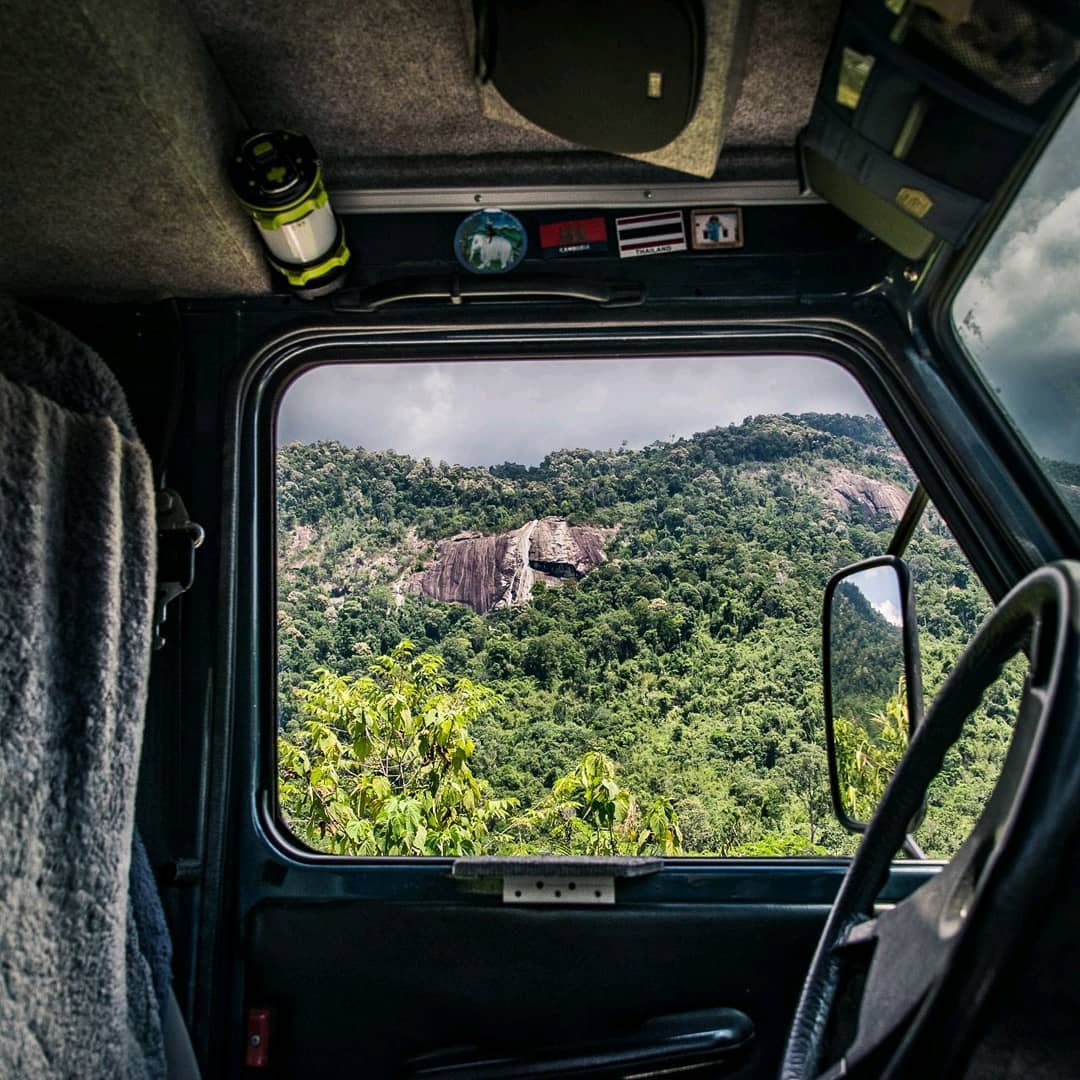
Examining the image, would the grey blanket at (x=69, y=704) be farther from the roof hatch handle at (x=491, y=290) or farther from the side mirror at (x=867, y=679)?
the side mirror at (x=867, y=679)

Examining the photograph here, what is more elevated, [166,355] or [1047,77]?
[166,355]

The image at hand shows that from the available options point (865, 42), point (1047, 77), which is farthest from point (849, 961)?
point (865, 42)

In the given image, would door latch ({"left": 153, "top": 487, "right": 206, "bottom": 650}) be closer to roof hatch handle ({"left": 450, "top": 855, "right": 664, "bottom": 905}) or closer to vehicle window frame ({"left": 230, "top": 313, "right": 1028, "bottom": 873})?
vehicle window frame ({"left": 230, "top": 313, "right": 1028, "bottom": 873})

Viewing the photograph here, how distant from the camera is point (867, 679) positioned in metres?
1.85

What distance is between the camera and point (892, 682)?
181 cm

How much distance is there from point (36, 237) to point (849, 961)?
5.31ft

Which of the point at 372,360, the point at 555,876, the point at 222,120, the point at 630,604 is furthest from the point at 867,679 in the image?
the point at 222,120

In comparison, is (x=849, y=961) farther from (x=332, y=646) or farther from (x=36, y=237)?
(x=36, y=237)

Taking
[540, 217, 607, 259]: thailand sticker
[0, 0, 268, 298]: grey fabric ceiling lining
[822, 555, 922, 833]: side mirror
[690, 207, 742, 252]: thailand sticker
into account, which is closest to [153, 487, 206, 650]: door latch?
[0, 0, 268, 298]: grey fabric ceiling lining

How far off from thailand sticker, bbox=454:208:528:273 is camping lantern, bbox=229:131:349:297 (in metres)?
0.23

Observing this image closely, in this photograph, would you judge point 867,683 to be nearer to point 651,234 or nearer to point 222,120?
point 651,234

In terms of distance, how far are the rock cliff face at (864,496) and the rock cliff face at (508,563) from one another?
488mm

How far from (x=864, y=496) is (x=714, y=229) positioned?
0.60m

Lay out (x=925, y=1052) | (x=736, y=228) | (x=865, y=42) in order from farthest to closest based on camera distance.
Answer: (x=736, y=228), (x=865, y=42), (x=925, y=1052)
